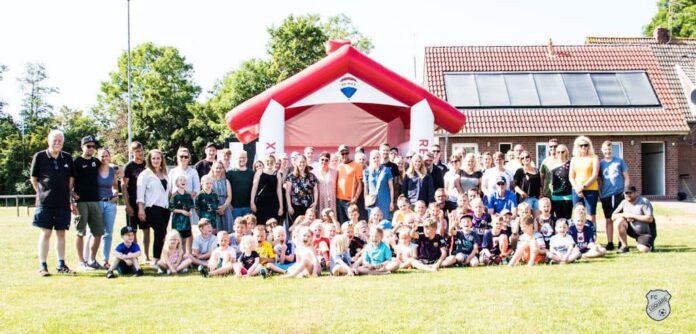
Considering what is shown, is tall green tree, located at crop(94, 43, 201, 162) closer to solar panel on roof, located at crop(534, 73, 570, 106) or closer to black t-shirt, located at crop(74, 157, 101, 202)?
solar panel on roof, located at crop(534, 73, 570, 106)

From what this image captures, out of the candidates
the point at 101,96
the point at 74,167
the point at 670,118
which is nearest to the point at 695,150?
the point at 670,118

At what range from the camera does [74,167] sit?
7809 millimetres

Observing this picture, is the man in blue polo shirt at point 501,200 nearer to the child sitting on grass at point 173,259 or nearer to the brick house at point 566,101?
the child sitting on grass at point 173,259

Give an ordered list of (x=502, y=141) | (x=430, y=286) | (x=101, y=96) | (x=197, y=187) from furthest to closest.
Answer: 1. (x=101, y=96)
2. (x=502, y=141)
3. (x=197, y=187)
4. (x=430, y=286)

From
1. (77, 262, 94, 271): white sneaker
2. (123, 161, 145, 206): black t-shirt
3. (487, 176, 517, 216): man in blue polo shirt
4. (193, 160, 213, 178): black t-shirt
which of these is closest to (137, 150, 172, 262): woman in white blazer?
(123, 161, 145, 206): black t-shirt

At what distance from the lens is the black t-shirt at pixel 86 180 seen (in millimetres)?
7930

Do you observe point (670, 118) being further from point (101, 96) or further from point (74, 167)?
point (101, 96)

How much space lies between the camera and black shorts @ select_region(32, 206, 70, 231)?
7410mm

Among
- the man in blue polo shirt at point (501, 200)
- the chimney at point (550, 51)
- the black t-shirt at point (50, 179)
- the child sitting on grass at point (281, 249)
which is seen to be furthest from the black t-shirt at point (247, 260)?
the chimney at point (550, 51)

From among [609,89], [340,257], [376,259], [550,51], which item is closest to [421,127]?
[376,259]

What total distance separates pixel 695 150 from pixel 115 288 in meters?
20.5

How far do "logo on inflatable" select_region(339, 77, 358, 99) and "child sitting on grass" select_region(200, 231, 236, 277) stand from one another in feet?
13.5

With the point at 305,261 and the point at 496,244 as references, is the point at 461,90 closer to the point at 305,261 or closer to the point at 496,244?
the point at 496,244
